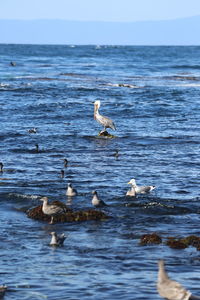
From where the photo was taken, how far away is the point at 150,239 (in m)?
15.9

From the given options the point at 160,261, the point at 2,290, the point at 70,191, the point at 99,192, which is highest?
the point at 99,192

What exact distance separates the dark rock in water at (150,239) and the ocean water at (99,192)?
0.46 ft

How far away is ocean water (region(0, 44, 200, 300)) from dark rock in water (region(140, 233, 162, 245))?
0.14m

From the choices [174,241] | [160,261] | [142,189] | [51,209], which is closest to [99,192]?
[142,189]

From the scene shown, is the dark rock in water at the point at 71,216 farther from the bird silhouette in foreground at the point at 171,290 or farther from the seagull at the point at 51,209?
the bird silhouette in foreground at the point at 171,290

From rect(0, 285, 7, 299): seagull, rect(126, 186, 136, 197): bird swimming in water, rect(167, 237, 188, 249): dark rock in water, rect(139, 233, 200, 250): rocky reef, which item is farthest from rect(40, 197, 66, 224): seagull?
rect(0, 285, 7, 299): seagull

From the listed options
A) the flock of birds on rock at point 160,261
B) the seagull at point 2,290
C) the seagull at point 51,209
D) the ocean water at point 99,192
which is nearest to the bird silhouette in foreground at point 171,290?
the flock of birds on rock at point 160,261

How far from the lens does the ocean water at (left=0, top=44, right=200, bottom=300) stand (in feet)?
45.3

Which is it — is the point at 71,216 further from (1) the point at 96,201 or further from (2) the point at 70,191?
(2) the point at 70,191

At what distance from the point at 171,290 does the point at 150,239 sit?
4.40 metres

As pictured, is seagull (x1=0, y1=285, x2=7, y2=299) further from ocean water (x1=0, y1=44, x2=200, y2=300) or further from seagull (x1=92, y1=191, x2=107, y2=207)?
seagull (x1=92, y1=191, x2=107, y2=207)

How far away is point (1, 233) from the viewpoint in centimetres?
1673

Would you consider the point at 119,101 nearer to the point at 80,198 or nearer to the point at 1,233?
the point at 80,198

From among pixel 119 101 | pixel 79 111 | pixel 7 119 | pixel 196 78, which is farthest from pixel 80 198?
pixel 196 78
